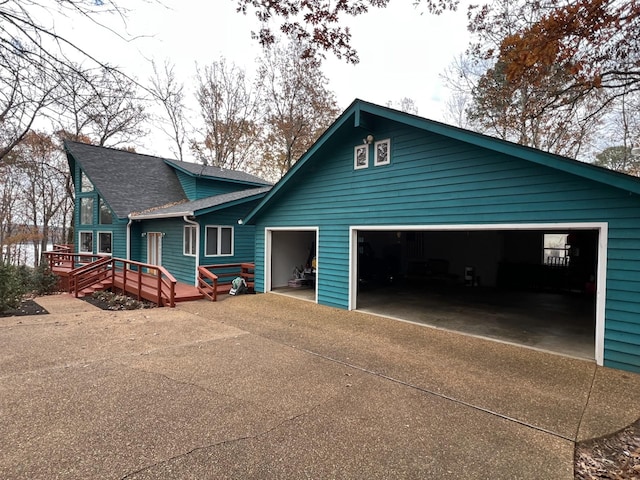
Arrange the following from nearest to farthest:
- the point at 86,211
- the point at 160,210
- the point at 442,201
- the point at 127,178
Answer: the point at 442,201 < the point at 160,210 < the point at 127,178 < the point at 86,211

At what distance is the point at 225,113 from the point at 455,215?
67.6ft

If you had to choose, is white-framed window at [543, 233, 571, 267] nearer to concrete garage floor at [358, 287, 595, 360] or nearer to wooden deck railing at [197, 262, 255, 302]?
concrete garage floor at [358, 287, 595, 360]

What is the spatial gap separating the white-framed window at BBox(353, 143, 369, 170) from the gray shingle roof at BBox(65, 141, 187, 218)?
9904 millimetres

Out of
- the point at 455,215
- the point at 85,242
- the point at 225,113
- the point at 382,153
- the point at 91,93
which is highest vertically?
the point at 225,113

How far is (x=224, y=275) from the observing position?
10.5 m

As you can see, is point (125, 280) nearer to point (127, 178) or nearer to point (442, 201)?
point (127, 178)

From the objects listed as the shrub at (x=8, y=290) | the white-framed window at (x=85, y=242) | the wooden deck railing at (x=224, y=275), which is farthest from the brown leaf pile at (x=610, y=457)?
the white-framed window at (x=85, y=242)

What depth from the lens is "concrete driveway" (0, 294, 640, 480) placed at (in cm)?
255

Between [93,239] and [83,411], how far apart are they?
577 inches

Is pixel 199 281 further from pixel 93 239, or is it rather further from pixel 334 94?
pixel 334 94

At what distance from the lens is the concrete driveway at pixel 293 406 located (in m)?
2.55

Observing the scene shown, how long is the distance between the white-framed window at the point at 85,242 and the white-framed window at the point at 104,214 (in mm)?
1252

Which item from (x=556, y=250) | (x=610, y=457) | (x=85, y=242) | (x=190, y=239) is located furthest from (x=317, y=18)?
(x=85, y=242)

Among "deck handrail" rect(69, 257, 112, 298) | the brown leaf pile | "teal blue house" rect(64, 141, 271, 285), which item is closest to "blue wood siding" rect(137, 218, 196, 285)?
"teal blue house" rect(64, 141, 271, 285)
